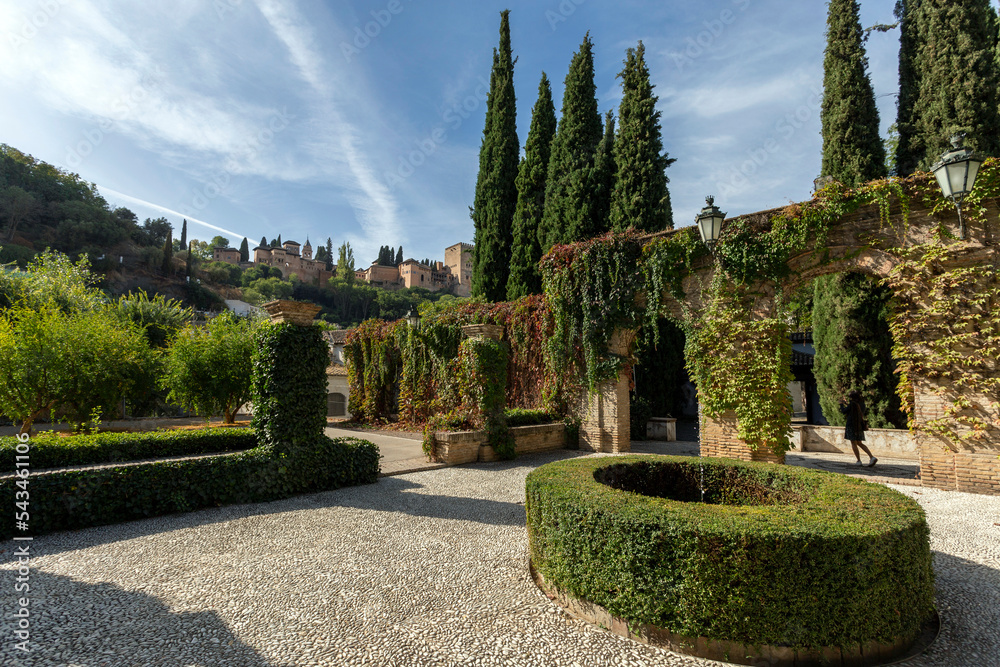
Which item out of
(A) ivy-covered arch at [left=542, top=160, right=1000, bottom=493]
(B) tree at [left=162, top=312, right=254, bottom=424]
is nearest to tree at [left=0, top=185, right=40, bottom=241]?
(B) tree at [left=162, top=312, right=254, bottom=424]

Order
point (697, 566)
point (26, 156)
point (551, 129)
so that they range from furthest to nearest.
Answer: point (26, 156) → point (551, 129) → point (697, 566)

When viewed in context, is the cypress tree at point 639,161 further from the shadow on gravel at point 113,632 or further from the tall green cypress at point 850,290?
the shadow on gravel at point 113,632

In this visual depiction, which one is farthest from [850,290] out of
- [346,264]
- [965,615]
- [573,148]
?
[346,264]

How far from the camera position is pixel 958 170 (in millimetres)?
5578

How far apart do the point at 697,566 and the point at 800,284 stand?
26.3 feet

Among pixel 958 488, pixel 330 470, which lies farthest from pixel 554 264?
pixel 958 488

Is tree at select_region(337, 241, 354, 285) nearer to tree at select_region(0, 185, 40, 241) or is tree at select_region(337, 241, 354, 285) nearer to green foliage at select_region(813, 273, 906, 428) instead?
tree at select_region(0, 185, 40, 241)

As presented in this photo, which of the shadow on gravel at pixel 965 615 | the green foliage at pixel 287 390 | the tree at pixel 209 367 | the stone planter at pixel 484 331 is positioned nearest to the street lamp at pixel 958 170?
the shadow on gravel at pixel 965 615

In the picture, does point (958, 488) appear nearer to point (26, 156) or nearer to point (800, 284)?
point (800, 284)

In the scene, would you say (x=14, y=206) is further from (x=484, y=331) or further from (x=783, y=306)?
(x=783, y=306)

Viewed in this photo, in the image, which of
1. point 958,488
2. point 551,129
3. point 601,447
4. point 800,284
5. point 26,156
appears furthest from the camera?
point 26,156

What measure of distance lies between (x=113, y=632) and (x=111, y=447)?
18.1 ft

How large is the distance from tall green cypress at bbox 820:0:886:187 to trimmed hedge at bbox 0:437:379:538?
15920mm

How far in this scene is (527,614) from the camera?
3492 millimetres
